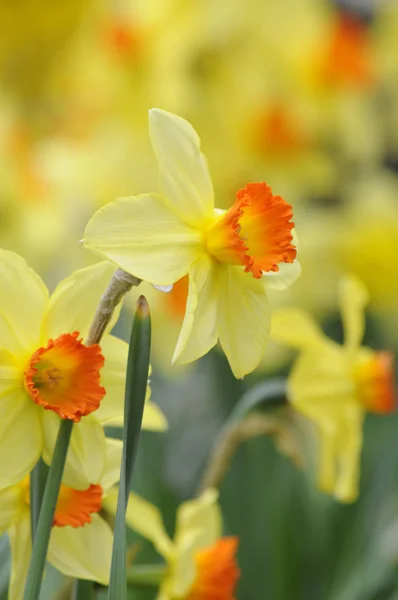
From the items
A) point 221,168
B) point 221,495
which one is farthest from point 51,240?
point 221,495

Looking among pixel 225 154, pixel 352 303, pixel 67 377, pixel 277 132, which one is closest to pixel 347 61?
pixel 277 132

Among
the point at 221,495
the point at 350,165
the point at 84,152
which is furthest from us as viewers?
the point at 350,165

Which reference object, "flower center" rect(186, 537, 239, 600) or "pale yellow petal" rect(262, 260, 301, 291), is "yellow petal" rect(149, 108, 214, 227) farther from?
"flower center" rect(186, 537, 239, 600)

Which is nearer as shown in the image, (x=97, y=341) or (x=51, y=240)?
(x=97, y=341)

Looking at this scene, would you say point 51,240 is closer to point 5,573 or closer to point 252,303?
point 5,573

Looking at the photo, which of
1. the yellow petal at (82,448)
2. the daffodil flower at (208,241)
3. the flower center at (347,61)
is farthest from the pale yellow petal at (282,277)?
the flower center at (347,61)

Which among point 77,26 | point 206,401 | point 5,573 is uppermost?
point 77,26
